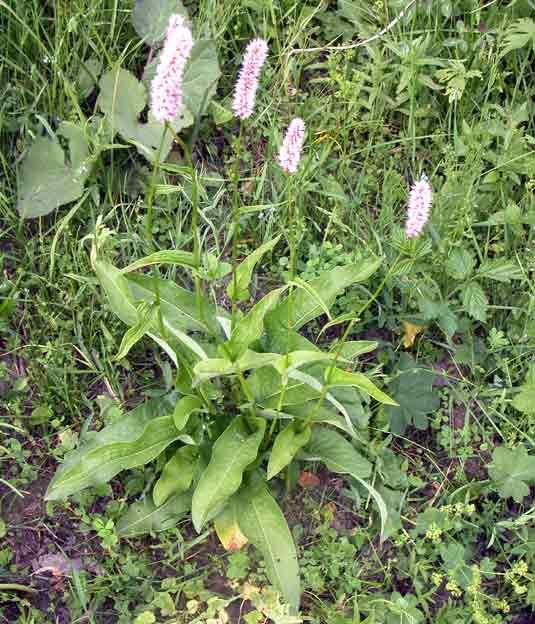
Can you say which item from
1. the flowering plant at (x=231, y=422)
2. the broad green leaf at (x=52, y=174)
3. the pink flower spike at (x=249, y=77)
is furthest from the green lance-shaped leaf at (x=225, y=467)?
the broad green leaf at (x=52, y=174)

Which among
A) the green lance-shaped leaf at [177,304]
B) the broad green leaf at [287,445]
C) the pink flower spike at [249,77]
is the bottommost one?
the broad green leaf at [287,445]

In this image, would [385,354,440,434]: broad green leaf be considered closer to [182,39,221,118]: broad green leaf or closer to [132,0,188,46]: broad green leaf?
[182,39,221,118]: broad green leaf

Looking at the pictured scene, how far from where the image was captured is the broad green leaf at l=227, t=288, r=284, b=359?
2084mm

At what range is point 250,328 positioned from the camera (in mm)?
2123

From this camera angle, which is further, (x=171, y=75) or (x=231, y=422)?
(x=231, y=422)

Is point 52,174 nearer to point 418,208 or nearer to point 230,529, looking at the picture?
point 230,529

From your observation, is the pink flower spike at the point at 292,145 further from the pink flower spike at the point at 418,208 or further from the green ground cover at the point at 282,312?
the green ground cover at the point at 282,312

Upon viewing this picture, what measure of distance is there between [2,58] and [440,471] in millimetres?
2257

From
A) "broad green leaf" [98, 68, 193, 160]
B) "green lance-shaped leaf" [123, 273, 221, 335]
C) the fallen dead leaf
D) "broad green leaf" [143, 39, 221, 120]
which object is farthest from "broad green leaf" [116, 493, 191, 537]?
"broad green leaf" [143, 39, 221, 120]

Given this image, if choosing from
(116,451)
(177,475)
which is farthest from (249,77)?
(177,475)

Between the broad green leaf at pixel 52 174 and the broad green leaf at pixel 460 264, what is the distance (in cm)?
139

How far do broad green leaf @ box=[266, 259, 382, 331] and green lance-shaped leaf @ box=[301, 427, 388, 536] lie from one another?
37cm

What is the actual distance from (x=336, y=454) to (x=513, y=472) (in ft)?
2.05

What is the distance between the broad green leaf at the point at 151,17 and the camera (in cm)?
298
